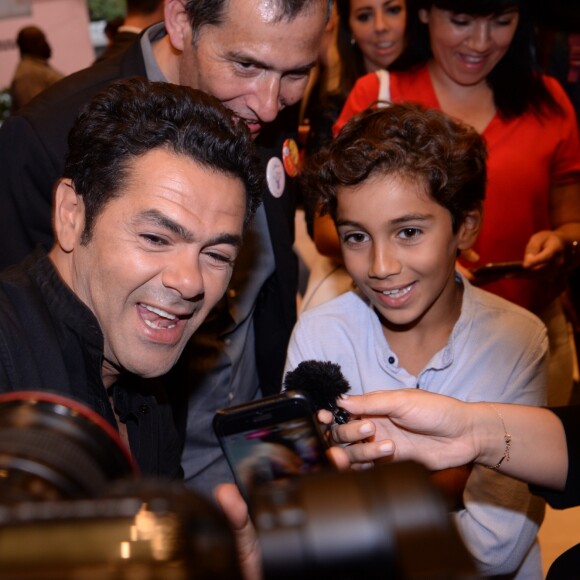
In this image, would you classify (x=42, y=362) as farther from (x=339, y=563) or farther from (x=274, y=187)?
(x=274, y=187)

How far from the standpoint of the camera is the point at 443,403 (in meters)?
1.41

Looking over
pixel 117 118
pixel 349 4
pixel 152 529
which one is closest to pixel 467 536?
pixel 117 118

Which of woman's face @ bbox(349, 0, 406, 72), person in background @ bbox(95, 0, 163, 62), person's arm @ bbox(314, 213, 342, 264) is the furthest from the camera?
person in background @ bbox(95, 0, 163, 62)

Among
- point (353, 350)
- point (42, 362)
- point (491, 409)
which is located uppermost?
point (42, 362)

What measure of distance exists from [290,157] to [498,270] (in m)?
0.66

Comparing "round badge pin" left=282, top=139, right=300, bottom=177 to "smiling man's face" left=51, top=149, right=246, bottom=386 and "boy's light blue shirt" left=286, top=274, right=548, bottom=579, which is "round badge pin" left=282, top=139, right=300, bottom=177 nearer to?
"boy's light blue shirt" left=286, top=274, right=548, bottom=579

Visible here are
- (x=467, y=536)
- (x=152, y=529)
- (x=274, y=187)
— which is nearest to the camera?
(x=152, y=529)

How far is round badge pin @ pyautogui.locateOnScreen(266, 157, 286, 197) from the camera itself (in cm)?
218

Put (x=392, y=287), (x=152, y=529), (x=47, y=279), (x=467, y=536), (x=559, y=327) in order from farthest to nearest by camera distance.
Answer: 1. (x=559, y=327)
2. (x=392, y=287)
3. (x=467, y=536)
4. (x=47, y=279)
5. (x=152, y=529)

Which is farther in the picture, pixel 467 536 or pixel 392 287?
pixel 392 287

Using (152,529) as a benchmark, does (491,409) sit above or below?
below

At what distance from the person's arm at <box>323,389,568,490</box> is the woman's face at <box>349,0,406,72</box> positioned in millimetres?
1702

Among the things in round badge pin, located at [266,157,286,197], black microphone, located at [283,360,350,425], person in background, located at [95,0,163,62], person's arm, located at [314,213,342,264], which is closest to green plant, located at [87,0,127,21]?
person in background, located at [95,0,163,62]

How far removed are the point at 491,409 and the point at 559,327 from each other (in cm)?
104
